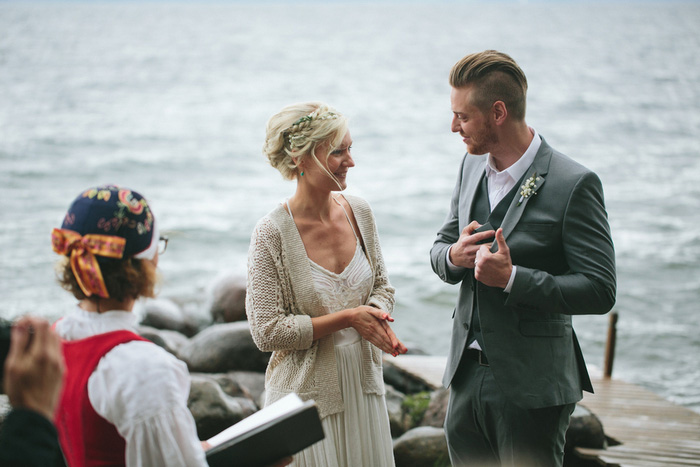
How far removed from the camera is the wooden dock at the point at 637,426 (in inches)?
194

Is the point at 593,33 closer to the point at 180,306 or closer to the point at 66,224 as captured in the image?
the point at 180,306

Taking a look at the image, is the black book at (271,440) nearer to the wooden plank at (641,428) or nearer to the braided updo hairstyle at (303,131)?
the braided updo hairstyle at (303,131)

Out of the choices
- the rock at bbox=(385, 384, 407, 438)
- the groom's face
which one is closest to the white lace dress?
the groom's face

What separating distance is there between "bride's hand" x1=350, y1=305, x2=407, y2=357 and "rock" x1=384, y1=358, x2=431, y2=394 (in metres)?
4.19

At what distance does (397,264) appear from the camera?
15078 millimetres

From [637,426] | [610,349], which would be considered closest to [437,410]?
[637,426]

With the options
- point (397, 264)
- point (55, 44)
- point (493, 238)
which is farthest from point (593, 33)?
point (493, 238)

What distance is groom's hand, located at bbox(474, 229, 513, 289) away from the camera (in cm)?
275

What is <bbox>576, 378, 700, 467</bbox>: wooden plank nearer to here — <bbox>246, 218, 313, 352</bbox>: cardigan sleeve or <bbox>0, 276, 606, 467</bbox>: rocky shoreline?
<bbox>0, 276, 606, 467</bbox>: rocky shoreline

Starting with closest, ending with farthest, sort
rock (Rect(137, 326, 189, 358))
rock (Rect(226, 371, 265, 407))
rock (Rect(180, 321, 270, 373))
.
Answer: rock (Rect(226, 371, 265, 407)) → rock (Rect(180, 321, 270, 373)) → rock (Rect(137, 326, 189, 358))

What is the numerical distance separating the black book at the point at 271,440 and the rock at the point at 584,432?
347 centimetres

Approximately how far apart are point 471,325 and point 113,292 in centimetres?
165

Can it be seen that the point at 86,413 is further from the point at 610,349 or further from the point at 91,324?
the point at 610,349

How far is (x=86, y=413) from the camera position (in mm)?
1934
